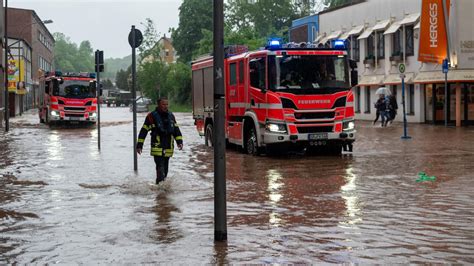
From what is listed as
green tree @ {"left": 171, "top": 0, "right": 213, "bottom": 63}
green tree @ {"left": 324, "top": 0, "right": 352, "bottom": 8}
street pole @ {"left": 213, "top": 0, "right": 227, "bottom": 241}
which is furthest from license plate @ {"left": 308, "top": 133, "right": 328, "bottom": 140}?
green tree @ {"left": 171, "top": 0, "right": 213, "bottom": 63}

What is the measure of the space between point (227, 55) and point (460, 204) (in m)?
11.5

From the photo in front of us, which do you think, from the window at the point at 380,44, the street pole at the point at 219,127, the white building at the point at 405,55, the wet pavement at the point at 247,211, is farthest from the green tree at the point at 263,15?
the street pole at the point at 219,127

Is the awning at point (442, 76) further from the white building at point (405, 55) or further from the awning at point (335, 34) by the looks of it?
the awning at point (335, 34)

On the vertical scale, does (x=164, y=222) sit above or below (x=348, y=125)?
below

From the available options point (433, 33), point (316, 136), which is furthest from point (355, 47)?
point (316, 136)

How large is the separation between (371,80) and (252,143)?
1078 inches

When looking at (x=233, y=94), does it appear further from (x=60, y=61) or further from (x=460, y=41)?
(x=60, y=61)

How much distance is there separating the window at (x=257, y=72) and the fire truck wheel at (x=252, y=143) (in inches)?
55.8

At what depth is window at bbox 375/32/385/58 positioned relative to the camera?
4459cm

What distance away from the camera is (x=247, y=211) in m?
10.1

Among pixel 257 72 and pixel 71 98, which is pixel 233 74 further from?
pixel 71 98

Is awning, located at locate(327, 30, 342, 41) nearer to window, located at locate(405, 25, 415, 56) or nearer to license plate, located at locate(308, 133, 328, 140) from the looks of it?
window, located at locate(405, 25, 415, 56)

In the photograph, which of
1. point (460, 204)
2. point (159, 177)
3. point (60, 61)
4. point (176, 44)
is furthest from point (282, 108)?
point (60, 61)

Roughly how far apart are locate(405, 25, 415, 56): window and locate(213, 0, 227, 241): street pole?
34.4m
